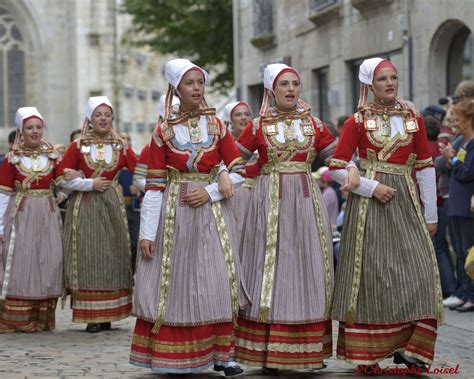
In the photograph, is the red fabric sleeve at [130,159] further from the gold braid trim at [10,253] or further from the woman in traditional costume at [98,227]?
the gold braid trim at [10,253]

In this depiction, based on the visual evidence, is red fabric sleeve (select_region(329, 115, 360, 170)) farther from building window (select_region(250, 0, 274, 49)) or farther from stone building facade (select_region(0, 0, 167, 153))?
stone building facade (select_region(0, 0, 167, 153))

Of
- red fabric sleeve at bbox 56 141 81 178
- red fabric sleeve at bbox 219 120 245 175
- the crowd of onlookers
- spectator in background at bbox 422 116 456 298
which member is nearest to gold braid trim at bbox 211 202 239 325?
red fabric sleeve at bbox 219 120 245 175

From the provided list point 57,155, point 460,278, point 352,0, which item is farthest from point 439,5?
point 57,155

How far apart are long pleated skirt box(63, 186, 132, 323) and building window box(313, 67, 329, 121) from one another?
11.1 m

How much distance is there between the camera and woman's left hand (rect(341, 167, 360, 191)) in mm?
7938

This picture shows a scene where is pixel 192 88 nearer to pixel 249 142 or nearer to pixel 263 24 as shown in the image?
pixel 249 142

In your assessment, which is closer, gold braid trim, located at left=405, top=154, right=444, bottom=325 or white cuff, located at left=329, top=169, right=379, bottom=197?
gold braid trim, located at left=405, top=154, right=444, bottom=325

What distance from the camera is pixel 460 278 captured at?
11.8 m

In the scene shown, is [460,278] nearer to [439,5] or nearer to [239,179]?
[239,179]

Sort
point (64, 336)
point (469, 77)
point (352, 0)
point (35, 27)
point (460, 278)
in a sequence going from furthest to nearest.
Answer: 1. point (35, 27)
2. point (352, 0)
3. point (469, 77)
4. point (460, 278)
5. point (64, 336)

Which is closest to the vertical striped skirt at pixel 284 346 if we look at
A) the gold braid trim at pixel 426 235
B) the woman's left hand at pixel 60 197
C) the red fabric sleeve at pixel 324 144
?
the gold braid trim at pixel 426 235

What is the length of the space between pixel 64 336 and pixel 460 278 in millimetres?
3618

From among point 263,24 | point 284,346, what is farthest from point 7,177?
point 263,24

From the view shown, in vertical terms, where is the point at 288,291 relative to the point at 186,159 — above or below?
below
